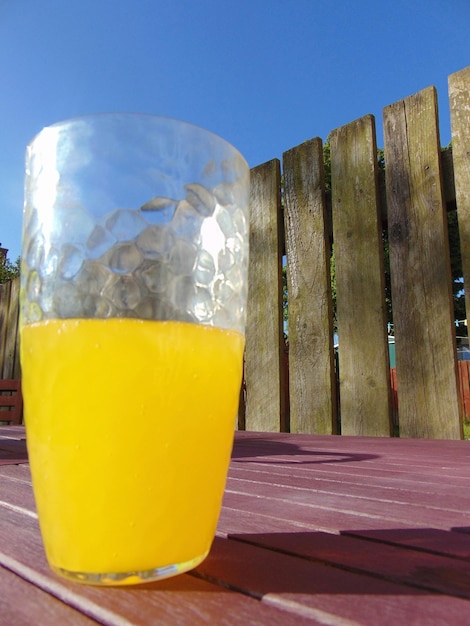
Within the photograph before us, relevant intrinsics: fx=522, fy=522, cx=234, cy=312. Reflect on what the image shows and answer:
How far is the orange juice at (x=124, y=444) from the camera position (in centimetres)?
38

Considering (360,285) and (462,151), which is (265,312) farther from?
(462,151)

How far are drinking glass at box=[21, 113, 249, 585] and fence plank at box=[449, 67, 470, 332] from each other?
6.24 ft

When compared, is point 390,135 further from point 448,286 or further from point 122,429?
point 122,429

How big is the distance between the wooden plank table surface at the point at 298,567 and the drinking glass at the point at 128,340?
0.12 ft

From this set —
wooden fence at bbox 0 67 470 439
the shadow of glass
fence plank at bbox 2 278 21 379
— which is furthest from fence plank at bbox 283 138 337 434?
fence plank at bbox 2 278 21 379

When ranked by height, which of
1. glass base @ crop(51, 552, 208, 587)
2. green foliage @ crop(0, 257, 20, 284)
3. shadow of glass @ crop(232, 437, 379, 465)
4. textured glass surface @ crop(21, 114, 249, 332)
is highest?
green foliage @ crop(0, 257, 20, 284)

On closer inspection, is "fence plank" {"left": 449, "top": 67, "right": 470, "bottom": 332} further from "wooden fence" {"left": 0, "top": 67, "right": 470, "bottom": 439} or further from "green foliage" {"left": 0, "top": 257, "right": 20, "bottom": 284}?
"green foliage" {"left": 0, "top": 257, "right": 20, "bottom": 284}

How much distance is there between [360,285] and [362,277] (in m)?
0.04

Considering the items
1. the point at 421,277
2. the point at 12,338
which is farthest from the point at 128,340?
the point at 12,338

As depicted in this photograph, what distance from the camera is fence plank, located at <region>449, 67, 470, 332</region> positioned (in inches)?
83.5

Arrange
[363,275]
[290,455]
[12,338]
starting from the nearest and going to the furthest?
1. [290,455]
2. [363,275]
3. [12,338]

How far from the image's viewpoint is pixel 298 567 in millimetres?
403

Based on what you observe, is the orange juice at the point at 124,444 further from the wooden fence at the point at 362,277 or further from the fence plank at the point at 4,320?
the fence plank at the point at 4,320

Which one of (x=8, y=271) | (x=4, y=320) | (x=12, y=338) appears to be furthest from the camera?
(x=8, y=271)
